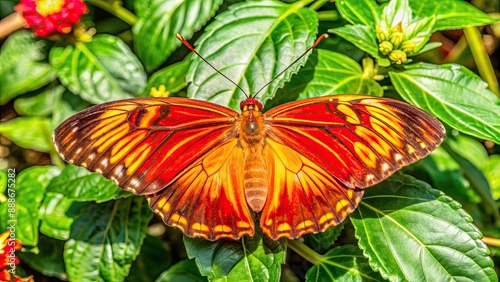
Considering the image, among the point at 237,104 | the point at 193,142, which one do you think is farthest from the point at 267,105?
the point at 193,142

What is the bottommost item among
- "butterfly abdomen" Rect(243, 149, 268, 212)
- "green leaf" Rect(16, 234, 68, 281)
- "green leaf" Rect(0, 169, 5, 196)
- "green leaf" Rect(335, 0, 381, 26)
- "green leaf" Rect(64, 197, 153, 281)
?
"green leaf" Rect(16, 234, 68, 281)

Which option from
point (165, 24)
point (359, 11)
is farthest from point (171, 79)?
point (359, 11)

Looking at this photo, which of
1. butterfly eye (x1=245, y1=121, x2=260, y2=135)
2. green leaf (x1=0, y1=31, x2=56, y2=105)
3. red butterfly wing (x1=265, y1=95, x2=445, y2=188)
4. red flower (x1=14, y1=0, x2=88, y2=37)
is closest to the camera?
red butterfly wing (x1=265, y1=95, x2=445, y2=188)

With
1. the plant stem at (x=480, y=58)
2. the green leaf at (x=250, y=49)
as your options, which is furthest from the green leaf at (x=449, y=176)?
the green leaf at (x=250, y=49)

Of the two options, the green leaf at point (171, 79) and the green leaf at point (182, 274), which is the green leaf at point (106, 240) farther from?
the green leaf at point (171, 79)

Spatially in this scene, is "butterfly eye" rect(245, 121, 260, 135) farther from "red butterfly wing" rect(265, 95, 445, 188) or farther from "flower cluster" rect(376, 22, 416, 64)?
"flower cluster" rect(376, 22, 416, 64)

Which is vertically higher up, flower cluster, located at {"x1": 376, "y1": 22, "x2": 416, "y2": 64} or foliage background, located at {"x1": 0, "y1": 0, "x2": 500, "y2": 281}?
flower cluster, located at {"x1": 376, "y1": 22, "x2": 416, "y2": 64}

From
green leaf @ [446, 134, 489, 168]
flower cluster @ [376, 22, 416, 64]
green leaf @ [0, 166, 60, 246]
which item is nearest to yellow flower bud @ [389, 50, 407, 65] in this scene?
flower cluster @ [376, 22, 416, 64]

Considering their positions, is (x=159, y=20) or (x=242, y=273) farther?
(x=159, y=20)

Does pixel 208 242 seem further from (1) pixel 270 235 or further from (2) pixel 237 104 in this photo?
(2) pixel 237 104
